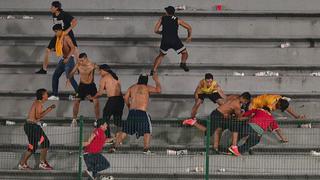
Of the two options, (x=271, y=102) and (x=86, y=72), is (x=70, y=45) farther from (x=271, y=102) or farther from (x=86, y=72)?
(x=271, y=102)

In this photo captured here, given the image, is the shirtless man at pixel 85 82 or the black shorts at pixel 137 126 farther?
the shirtless man at pixel 85 82

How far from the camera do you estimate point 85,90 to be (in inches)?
816

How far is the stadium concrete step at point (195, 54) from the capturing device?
22453mm

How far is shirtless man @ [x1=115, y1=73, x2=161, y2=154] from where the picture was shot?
62.8 feet

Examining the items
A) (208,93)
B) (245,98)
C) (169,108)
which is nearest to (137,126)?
(208,93)

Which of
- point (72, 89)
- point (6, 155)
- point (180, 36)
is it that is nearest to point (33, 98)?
point (72, 89)

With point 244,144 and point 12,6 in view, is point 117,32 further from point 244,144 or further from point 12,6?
point 244,144

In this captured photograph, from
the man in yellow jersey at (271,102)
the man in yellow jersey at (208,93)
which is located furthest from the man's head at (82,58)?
the man in yellow jersey at (271,102)

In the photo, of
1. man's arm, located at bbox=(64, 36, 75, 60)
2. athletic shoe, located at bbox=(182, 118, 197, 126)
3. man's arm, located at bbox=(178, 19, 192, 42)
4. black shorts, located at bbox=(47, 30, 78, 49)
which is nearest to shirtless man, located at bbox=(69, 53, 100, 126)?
man's arm, located at bbox=(64, 36, 75, 60)

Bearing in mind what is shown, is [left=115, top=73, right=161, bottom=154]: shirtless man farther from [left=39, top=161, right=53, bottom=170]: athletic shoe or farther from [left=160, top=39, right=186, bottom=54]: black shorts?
[left=39, top=161, right=53, bottom=170]: athletic shoe

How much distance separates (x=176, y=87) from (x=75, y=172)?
375 centimetres

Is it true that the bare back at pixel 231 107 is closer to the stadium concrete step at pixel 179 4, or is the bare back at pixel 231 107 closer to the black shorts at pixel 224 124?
the black shorts at pixel 224 124

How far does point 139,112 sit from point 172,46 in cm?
257

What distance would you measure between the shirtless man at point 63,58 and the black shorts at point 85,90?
1.37 feet
